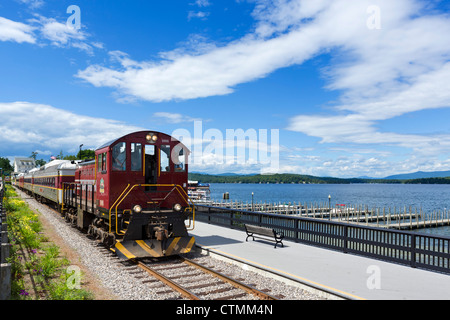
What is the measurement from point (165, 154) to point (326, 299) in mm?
7085

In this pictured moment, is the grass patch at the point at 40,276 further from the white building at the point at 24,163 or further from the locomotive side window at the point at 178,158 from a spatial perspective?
the white building at the point at 24,163

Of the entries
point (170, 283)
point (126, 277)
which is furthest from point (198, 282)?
point (126, 277)

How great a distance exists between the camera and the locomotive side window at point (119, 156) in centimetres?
1055

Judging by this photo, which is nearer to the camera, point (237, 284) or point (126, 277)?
point (237, 284)

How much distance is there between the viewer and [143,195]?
Result: 10.8m

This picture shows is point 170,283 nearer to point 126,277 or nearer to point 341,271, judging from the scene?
point 126,277

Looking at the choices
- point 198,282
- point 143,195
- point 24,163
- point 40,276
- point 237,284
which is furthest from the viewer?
point 24,163

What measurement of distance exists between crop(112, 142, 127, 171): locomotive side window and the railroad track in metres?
3.14

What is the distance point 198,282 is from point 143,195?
3.85 metres

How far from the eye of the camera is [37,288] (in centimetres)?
762

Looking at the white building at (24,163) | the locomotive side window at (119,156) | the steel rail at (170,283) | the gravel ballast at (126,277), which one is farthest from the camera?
the white building at (24,163)

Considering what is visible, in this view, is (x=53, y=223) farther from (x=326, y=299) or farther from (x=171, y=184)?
(x=326, y=299)

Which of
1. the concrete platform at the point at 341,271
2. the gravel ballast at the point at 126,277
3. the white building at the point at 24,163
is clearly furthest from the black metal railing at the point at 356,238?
the white building at the point at 24,163

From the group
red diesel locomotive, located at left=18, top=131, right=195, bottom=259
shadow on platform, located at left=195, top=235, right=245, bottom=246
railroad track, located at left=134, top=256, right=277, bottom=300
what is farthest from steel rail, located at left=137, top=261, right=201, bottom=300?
shadow on platform, located at left=195, top=235, right=245, bottom=246
